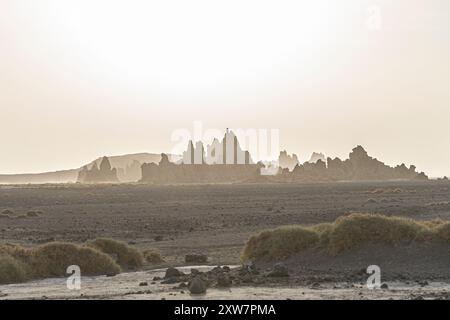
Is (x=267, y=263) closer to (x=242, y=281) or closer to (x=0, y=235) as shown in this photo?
(x=242, y=281)

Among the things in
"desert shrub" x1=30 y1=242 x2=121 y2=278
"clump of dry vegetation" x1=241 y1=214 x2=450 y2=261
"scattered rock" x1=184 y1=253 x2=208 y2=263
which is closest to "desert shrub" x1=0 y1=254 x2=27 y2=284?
"desert shrub" x1=30 y1=242 x2=121 y2=278

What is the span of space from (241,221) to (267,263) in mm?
27514

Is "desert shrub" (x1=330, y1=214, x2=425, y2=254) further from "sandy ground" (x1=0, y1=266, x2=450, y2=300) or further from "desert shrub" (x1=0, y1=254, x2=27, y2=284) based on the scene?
"desert shrub" (x1=0, y1=254, x2=27, y2=284)

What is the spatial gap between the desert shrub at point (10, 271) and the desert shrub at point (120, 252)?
4577 mm

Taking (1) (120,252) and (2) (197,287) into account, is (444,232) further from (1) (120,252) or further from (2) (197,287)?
(1) (120,252)

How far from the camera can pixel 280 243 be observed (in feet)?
87.8

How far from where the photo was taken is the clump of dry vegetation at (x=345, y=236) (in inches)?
1022

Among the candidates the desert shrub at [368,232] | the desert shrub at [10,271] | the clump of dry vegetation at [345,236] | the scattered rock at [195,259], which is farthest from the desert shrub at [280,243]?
the desert shrub at [10,271]

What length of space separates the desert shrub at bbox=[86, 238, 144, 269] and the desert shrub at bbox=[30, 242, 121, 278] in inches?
74.4

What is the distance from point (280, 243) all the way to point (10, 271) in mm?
9694

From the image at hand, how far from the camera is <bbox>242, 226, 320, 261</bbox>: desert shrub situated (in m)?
26.7

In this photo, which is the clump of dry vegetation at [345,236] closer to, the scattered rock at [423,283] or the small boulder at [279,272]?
the small boulder at [279,272]
